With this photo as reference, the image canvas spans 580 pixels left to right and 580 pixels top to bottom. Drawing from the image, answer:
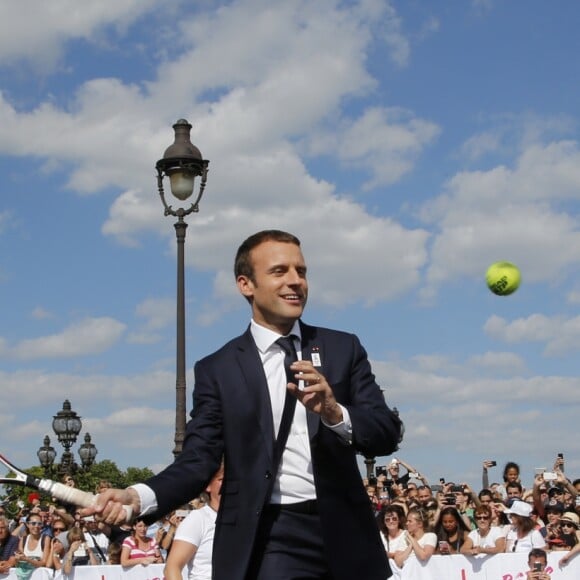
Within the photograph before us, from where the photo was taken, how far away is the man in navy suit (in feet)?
14.8

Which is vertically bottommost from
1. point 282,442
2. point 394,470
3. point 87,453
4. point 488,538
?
point 282,442

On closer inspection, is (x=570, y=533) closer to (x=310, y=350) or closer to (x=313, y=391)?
(x=310, y=350)

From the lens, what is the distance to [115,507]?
4180 mm

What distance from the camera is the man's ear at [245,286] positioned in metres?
4.98

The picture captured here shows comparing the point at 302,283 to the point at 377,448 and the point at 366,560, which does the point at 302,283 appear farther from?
the point at 366,560

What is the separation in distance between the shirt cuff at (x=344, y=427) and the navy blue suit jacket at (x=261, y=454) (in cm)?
2

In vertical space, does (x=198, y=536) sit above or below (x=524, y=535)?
below

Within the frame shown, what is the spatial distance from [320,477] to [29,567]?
12.7 m

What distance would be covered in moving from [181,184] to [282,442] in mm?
11023

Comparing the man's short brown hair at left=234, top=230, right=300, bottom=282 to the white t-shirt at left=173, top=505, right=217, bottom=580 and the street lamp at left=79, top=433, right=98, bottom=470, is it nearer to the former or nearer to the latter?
the white t-shirt at left=173, top=505, right=217, bottom=580

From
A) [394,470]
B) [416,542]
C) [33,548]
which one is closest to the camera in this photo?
[416,542]

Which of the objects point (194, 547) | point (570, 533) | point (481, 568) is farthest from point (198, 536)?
point (570, 533)

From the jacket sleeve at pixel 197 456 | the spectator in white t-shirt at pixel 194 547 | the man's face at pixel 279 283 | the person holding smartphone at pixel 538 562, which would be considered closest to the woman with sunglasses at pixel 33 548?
the person holding smartphone at pixel 538 562

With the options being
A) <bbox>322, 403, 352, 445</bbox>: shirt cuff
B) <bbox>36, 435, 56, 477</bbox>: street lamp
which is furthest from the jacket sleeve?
<bbox>36, 435, 56, 477</bbox>: street lamp
